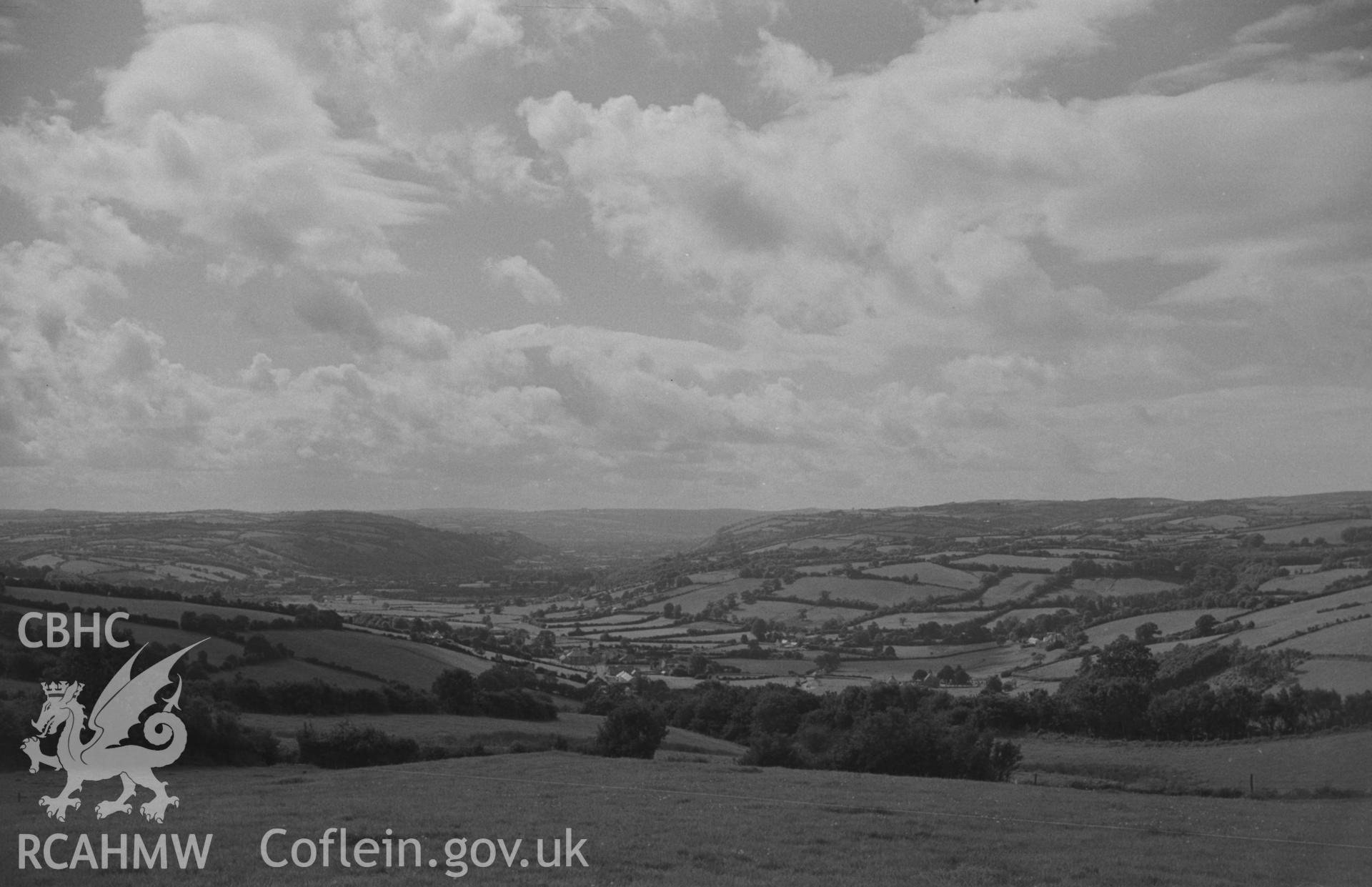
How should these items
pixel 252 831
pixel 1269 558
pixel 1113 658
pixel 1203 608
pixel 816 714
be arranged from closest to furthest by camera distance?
1. pixel 252 831
2. pixel 816 714
3. pixel 1113 658
4. pixel 1203 608
5. pixel 1269 558

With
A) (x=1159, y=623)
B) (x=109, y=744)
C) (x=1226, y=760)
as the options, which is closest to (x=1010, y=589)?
(x=1159, y=623)

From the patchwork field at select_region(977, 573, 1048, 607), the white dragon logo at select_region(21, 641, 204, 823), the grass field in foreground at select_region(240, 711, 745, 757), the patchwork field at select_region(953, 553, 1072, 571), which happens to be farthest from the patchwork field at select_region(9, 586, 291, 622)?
the patchwork field at select_region(953, 553, 1072, 571)

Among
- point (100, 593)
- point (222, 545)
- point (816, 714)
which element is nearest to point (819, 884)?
point (816, 714)

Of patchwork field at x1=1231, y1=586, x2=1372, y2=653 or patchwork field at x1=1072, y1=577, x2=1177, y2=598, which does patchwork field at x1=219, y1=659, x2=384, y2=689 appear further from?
patchwork field at x1=1072, y1=577, x2=1177, y2=598

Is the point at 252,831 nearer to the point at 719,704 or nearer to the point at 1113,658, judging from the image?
the point at 719,704

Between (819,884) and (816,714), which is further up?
(819,884)

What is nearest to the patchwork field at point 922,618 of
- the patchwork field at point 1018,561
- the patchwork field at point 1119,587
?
the patchwork field at point 1119,587
